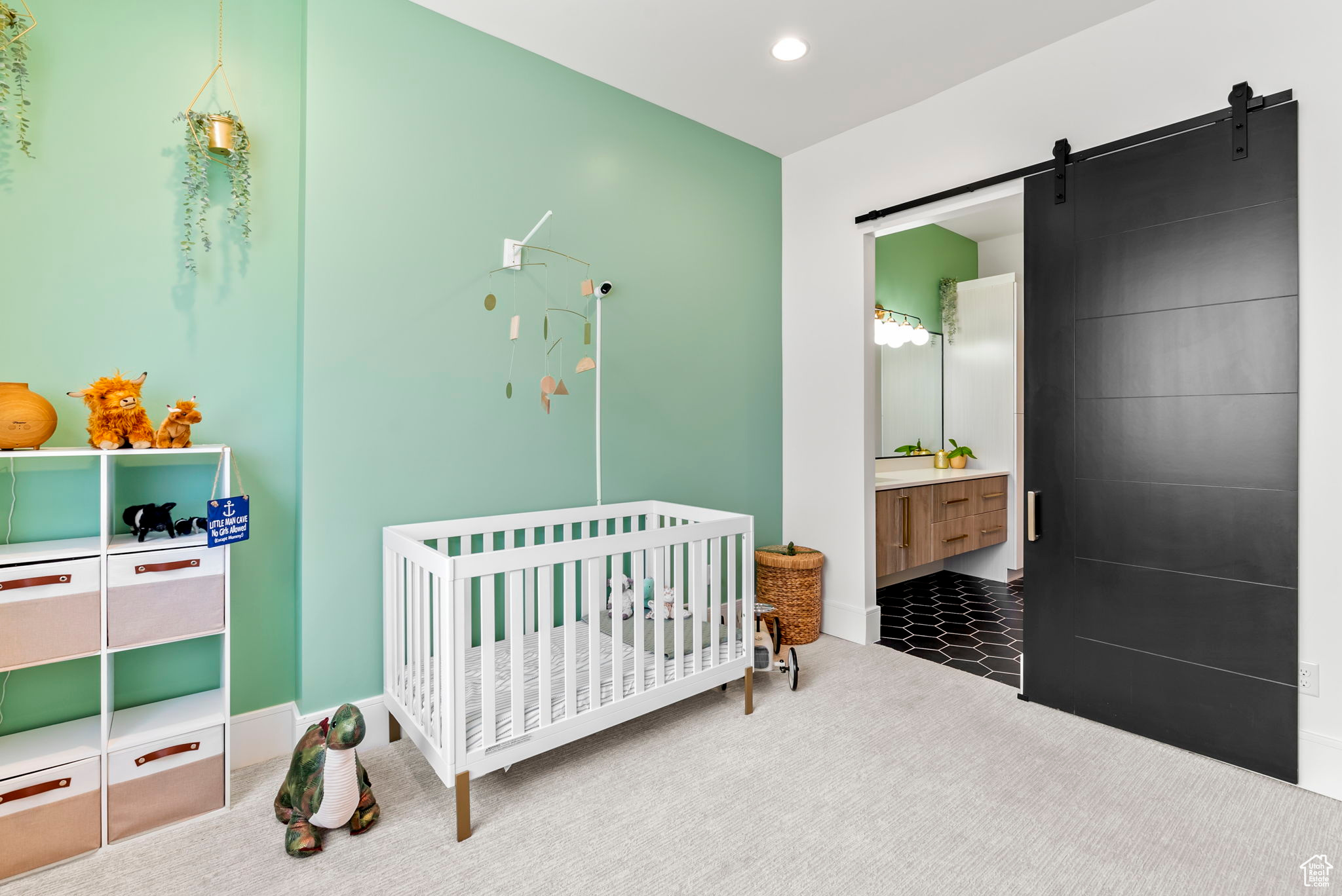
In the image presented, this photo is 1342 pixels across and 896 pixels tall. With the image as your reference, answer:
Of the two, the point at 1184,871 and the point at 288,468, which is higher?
the point at 288,468

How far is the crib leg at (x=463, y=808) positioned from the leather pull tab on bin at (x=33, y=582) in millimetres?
1110

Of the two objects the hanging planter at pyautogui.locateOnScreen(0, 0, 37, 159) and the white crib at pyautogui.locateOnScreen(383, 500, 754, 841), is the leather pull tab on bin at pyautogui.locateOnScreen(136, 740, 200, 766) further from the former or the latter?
the hanging planter at pyautogui.locateOnScreen(0, 0, 37, 159)

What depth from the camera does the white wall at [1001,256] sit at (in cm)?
506

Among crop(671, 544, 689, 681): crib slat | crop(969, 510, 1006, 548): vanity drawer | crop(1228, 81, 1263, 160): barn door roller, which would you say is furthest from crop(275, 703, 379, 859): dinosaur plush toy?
crop(969, 510, 1006, 548): vanity drawer

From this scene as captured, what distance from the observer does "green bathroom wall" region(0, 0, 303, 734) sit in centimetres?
174

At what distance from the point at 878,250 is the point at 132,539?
426 centimetres

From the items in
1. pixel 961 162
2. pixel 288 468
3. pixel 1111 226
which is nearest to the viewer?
pixel 288 468

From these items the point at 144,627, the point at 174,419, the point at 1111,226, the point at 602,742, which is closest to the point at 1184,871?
the point at 602,742

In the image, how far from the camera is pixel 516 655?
5.86 feet

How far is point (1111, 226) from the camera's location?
2.31 meters

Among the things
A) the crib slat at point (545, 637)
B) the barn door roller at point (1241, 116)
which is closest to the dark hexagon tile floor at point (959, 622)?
the barn door roller at point (1241, 116)

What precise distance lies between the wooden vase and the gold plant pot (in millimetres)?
874

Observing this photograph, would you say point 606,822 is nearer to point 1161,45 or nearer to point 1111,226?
point 1111,226

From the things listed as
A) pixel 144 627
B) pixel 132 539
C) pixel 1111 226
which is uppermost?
pixel 1111 226
